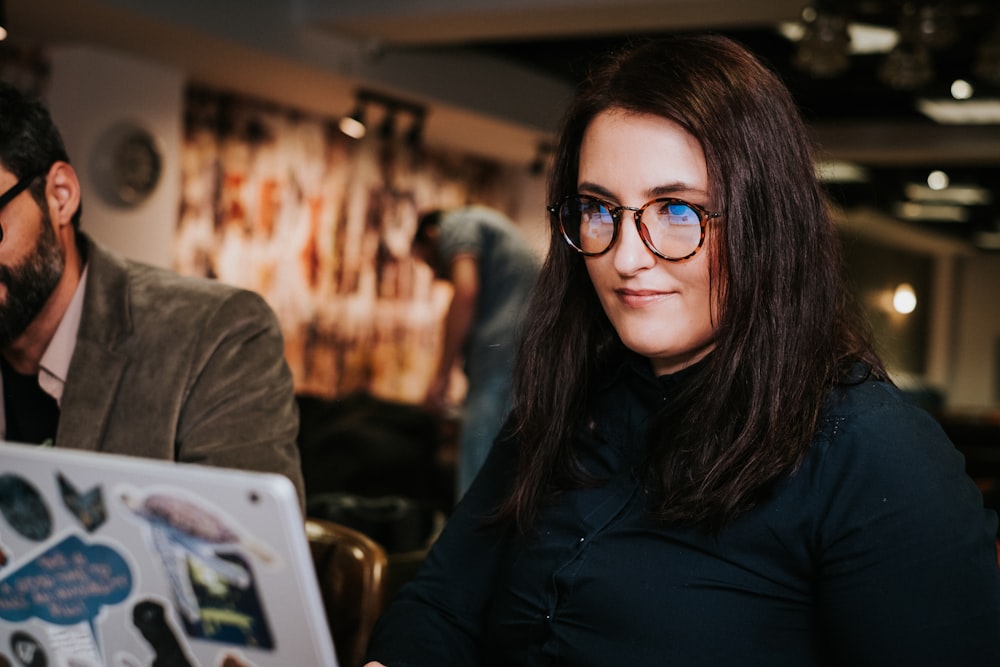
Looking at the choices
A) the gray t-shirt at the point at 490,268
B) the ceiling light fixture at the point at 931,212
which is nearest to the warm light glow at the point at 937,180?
the ceiling light fixture at the point at 931,212

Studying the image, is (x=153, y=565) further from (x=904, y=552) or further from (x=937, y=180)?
(x=937, y=180)

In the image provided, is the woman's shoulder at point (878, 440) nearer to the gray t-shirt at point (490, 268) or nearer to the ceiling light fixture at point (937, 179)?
the gray t-shirt at point (490, 268)

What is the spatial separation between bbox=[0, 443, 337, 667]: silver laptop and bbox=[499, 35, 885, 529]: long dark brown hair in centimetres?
45

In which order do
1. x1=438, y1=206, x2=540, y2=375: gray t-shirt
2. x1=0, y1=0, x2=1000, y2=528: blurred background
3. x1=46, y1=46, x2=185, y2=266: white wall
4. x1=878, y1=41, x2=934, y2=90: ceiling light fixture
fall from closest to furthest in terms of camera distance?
x1=438, y1=206, x2=540, y2=375: gray t-shirt, x1=0, y1=0, x2=1000, y2=528: blurred background, x1=878, y1=41, x2=934, y2=90: ceiling light fixture, x1=46, y1=46, x2=185, y2=266: white wall

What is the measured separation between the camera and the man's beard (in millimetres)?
1525

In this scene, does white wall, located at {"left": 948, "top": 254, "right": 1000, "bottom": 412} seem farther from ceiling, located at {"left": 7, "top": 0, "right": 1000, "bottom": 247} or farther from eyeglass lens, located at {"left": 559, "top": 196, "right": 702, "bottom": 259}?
eyeglass lens, located at {"left": 559, "top": 196, "right": 702, "bottom": 259}

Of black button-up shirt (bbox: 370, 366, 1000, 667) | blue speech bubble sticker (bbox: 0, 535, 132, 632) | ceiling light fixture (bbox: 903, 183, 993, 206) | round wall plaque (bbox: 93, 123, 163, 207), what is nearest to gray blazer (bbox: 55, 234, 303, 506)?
black button-up shirt (bbox: 370, 366, 1000, 667)

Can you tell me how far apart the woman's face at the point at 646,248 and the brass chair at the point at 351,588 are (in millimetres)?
518

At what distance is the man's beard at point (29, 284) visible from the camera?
1.53 metres

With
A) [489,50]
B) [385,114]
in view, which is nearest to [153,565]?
[385,114]

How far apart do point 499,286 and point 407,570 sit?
2639 mm

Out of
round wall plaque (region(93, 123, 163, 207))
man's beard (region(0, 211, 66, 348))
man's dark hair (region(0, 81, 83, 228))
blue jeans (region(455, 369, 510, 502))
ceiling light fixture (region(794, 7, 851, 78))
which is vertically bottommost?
blue jeans (region(455, 369, 510, 502))

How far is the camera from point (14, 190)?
4.91 ft

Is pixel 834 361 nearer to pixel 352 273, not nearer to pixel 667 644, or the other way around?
pixel 667 644
